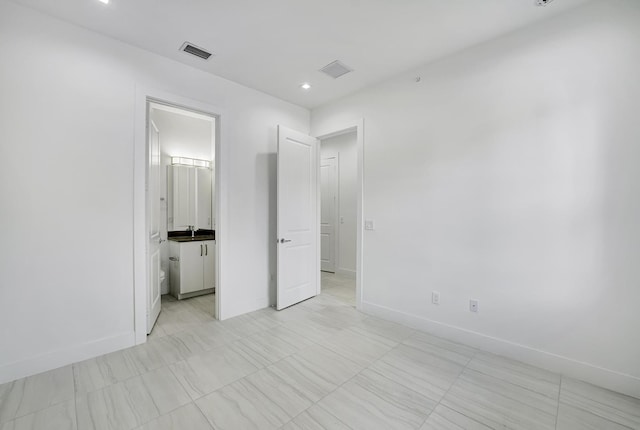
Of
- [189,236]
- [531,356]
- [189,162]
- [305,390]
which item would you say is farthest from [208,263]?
[531,356]

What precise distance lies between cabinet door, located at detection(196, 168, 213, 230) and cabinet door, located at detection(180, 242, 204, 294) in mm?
753

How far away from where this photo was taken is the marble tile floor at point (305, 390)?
159cm

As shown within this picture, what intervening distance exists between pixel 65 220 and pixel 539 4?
13.4 feet

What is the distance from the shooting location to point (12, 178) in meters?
1.96

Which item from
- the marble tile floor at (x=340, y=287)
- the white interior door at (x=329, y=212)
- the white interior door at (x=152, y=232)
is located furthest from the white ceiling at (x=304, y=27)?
the marble tile floor at (x=340, y=287)

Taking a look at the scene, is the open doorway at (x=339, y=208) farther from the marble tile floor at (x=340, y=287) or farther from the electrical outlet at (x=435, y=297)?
the electrical outlet at (x=435, y=297)

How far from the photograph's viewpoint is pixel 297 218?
360 centimetres

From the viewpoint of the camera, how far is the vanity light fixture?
4285 millimetres

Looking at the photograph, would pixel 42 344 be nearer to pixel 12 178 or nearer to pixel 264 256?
pixel 12 178

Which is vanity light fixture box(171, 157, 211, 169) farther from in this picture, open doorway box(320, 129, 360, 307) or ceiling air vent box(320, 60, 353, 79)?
ceiling air vent box(320, 60, 353, 79)

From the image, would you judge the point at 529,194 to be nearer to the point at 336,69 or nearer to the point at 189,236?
the point at 336,69

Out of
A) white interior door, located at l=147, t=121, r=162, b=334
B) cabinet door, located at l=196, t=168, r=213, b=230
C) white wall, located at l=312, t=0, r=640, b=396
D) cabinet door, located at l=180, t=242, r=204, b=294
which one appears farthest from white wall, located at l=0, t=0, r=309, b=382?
white wall, located at l=312, t=0, r=640, b=396

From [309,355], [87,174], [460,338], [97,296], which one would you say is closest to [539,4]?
[460,338]

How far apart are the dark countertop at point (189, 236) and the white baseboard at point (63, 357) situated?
1578mm
